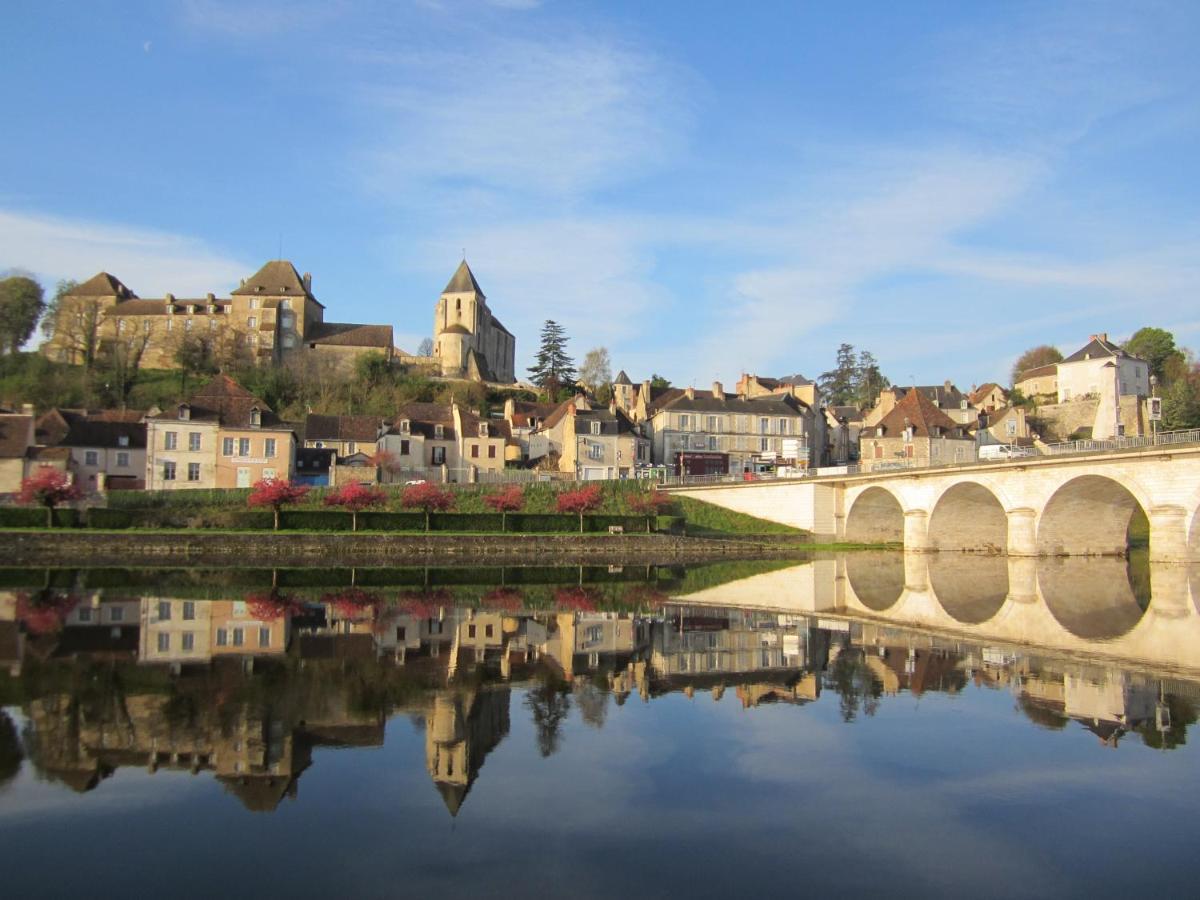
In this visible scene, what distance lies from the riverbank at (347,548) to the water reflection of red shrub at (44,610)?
31.2 ft

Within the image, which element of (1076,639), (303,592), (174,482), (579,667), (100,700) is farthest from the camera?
(174,482)

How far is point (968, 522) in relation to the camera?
41219 mm

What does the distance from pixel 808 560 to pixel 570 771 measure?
31771mm

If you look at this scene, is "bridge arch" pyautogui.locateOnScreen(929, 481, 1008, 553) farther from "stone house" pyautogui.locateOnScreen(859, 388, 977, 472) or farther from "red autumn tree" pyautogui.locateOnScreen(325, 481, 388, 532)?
"red autumn tree" pyautogui.locateOnScreen(325, 481, 388, 532)

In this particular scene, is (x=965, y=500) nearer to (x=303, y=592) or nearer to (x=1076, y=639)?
(x=1076, y=639)

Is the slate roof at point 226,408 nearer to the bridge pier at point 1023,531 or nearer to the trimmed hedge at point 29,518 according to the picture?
the trimmed hedge at point 29,518

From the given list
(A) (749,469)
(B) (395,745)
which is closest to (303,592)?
(B) (395,745)

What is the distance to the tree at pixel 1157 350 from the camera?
2852 inches

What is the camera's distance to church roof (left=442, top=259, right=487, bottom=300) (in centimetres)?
7738

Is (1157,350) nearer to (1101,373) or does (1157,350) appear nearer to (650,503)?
(1101,373)

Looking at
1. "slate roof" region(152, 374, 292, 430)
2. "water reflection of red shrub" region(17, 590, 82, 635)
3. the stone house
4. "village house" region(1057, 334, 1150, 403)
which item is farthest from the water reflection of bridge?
"village house" region(1057, 334, 1150, 403)

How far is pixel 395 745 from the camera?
1007 cm

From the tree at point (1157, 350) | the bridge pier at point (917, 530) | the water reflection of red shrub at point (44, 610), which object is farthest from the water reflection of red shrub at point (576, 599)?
the tree at point (1157, 350)

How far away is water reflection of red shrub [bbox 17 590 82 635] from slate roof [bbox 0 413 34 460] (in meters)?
22.6
